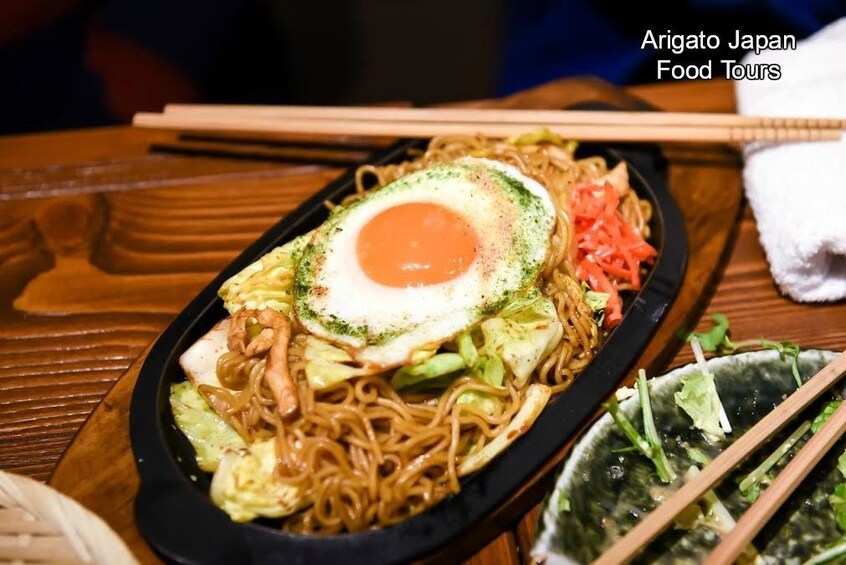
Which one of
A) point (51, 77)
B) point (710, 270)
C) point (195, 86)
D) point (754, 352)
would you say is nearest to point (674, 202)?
point (710, 270)

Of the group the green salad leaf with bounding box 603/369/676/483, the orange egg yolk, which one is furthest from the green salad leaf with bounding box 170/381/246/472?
the green salad leaf with bounding box 603/369/676/483

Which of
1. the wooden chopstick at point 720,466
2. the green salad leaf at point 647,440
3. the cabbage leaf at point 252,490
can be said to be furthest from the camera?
the green salad leaf at point 647,440

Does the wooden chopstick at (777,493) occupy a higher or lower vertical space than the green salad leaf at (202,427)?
lower

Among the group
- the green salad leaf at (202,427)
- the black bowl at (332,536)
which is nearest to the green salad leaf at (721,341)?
the black bowl at (332,536)

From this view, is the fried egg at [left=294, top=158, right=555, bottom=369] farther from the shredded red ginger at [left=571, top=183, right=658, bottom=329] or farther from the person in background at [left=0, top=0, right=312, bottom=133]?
the person in background at [left=0, top=0, right=312, bottom=133]

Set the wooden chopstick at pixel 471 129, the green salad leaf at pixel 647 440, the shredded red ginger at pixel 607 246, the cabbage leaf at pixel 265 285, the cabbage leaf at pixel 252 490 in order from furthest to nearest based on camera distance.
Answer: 1. the wooden chopstick at pixel 471 129
2. the shredded red ginger at pixel 607 246
3. the cabbage leaf at pixel 265 285
4. the green salad leaf at pixel 647 440
5. the cabbage leaf at pixel 252 490

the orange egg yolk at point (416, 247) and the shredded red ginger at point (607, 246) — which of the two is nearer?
the orange egg yolk at point (416, 247)

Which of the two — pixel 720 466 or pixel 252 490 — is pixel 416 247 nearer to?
pixel 252 490

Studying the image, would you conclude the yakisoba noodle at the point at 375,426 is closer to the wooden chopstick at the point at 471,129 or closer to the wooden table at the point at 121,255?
the wooden table at the point at 121,255
